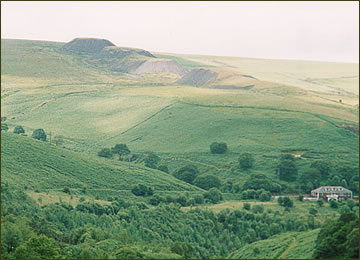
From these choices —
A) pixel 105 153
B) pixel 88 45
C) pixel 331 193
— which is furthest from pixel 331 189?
pixel 88 45

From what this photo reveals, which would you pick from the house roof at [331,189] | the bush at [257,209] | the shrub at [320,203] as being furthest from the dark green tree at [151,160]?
the shrub at [320,203]

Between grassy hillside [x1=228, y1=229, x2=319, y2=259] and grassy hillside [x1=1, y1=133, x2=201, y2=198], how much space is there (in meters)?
25.2

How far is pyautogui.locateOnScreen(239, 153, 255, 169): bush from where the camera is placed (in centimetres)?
8806

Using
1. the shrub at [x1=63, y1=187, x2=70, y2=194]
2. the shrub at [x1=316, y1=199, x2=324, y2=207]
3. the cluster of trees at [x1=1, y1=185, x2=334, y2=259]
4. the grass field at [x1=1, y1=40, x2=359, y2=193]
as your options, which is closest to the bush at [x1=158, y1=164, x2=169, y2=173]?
the grass field at [x1=1, y1=40, x2=359, y2=193]

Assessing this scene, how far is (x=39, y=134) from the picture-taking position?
336 feet

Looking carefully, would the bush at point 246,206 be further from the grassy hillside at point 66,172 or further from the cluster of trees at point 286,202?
the grassy hillside at point 66,172

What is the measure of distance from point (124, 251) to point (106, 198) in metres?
28.8

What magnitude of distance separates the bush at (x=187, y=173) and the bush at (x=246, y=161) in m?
6.78

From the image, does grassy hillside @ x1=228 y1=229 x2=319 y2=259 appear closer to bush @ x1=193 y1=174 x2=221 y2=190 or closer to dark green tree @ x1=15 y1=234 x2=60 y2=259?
dark green tree @ x1=15 y1=234 x2=60 y2=259

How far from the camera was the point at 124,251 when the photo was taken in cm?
4322

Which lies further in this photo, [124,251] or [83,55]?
[83,55]

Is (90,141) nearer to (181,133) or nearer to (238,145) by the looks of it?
(181,133)

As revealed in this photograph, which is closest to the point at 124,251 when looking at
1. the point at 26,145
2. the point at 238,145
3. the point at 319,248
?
the point at 319,248

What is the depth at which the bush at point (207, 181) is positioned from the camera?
276 feet
